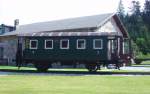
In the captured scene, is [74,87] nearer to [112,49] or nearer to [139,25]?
[112,49]

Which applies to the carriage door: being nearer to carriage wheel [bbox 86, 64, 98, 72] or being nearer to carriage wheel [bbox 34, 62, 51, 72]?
carriage wheel [bbox 86, 64, 98, 72]

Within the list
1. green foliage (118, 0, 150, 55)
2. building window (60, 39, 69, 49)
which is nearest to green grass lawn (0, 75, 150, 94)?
building window (60, 39, 69, 49)

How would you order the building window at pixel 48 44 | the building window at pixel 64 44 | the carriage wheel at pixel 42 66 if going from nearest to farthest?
the building window at pixel 64 44 → the building window at pixel 48 44 → the carriage wheel at pixel 42 66

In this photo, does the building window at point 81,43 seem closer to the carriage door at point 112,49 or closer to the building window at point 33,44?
the carriage door at point 112,49

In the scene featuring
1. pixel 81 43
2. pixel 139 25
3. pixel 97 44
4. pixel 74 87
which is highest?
pixel 139 25

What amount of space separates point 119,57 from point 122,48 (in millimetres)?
1275

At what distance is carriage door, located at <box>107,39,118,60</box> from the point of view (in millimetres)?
29391

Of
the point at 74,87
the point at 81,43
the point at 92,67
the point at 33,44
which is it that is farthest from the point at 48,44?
the point at 74,87

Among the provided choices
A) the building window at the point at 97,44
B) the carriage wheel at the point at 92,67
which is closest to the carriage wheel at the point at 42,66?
the carriage wheel at the point at 92,67

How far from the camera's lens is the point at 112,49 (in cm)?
2969

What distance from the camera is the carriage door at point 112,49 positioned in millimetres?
29391

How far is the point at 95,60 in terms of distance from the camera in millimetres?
29156

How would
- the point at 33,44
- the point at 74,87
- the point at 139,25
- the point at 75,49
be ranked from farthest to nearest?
the point at 139,25, the point at 33,44, the point at 75,49, the point at 74,87

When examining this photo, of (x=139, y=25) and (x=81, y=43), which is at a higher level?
(x=139, y=25)
